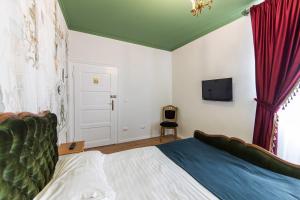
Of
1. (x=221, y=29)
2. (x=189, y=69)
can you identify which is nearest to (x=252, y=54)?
(x=221, y=29)

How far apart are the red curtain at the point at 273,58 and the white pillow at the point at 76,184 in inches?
88.0

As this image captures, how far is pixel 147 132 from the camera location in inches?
164

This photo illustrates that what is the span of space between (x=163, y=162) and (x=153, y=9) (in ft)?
7.80

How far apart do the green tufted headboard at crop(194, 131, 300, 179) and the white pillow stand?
4.64 ft

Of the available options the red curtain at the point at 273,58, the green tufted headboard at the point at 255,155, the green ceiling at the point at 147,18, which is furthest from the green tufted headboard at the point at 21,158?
the red curtain at the point at 273,58

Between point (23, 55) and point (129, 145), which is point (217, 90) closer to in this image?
point (129, 145)

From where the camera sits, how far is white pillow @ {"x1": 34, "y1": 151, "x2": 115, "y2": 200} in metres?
0.77

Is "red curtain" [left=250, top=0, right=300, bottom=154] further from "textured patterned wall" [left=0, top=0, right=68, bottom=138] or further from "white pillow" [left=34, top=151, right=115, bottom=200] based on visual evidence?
"textured patterned wall" [left=0, top=0, right=68, bottom=138]

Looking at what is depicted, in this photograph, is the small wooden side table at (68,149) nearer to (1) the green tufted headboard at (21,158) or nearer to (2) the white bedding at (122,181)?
(2) the white bedding at (122,181)

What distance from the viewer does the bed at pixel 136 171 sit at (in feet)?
2.17

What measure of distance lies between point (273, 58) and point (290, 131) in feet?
3.34

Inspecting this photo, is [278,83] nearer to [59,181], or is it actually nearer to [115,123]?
[59,181]

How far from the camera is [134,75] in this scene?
3885mm

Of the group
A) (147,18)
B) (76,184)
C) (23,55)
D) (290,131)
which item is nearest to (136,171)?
(76,184)
